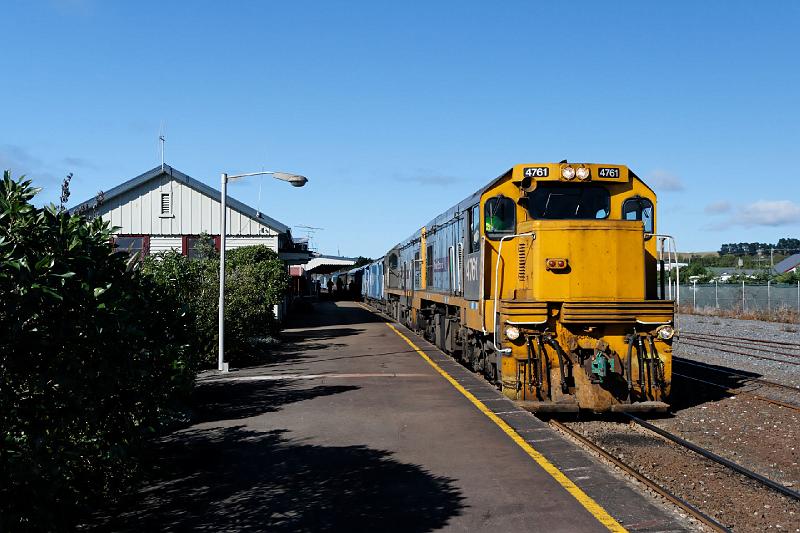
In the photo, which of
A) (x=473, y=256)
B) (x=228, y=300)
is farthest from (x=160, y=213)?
(x=473, y=256)

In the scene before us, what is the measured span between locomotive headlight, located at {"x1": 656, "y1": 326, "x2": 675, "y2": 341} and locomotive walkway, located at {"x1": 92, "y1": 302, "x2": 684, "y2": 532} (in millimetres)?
2207

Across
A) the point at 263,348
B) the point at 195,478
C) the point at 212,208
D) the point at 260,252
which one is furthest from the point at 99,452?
the point at 212,208

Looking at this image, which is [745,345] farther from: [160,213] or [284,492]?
[160,213]

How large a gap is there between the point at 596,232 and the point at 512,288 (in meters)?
1.73

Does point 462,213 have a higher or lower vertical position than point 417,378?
higher

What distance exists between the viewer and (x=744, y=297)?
45.0 meters

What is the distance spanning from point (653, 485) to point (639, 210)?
5734mm

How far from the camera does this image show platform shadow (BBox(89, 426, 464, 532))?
19.6 ft

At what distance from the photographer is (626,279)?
1068 centimetres

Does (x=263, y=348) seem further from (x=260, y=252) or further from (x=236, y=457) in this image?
(x=236, y=457)

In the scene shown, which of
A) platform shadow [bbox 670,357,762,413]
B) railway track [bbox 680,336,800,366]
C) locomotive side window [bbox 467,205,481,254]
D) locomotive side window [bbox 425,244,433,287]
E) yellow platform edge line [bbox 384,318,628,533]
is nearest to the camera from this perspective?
yellow platform edge line [bbox 384,318,628,533]

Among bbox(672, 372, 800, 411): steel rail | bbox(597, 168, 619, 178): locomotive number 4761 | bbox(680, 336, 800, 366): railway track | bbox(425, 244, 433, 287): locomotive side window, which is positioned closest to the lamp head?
bbox(425, 244, 433, 287): locomotive side window

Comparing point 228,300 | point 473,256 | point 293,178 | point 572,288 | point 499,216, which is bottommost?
point 228,300

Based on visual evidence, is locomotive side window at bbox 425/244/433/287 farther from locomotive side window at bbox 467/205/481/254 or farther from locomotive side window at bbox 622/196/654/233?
locomotive side window at bbox 622/196/654/233
